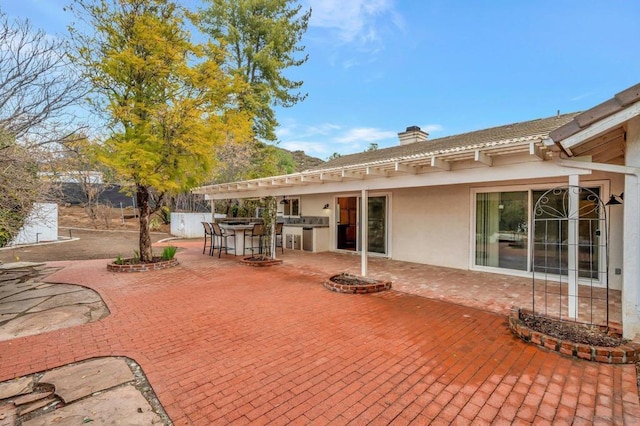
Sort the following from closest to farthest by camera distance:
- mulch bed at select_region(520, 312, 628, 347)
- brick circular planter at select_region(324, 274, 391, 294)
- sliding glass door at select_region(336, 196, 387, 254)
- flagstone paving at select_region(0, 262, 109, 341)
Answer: mulch bed at select_region(520, 312, 628, 347), flagstone paving at select_region(0, 262, 109, 341), brick circular planter at select_region(324, 274, 391, 294), sliding glass door at select_region(336, 196, 387, 254)

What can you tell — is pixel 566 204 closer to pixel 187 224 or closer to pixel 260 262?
pixel 260 262

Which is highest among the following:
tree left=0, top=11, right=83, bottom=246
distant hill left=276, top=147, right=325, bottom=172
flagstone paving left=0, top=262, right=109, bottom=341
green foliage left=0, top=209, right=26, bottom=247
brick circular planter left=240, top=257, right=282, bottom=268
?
distant hill left=276, top=147, right=325, bottom=172

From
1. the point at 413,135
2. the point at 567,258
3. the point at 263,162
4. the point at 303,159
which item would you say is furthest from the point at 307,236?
the point at 303,159

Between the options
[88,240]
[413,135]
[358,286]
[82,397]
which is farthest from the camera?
[88,240]

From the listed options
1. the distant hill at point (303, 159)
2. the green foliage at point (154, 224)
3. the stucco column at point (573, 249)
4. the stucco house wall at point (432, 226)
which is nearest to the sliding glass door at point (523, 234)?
the stucco house wall at point (432, 226)

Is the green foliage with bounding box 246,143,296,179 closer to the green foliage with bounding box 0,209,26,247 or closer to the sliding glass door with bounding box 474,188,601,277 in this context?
the green foliage with bounding box 0,209,26,247

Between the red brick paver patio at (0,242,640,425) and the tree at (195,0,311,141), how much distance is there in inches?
567

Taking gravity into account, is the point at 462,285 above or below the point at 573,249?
below

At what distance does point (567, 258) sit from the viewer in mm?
6406

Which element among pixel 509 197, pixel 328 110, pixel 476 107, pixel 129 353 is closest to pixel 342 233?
pixel 509 197

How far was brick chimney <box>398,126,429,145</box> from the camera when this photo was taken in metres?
12.7

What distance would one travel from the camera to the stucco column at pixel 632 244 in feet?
11.8

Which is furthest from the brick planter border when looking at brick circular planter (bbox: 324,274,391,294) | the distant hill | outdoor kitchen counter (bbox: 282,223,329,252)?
the distant hill

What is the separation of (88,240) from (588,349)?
17.1 metres
